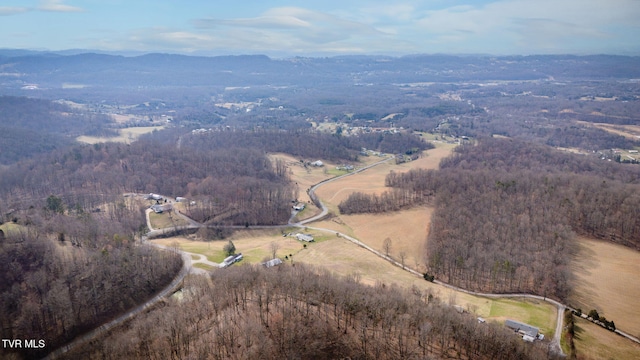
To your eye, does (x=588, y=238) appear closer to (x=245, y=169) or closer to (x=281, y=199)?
(x=281, y=199)

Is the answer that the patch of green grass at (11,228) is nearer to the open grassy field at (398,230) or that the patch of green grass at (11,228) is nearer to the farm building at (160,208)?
the farm building at (160,208)

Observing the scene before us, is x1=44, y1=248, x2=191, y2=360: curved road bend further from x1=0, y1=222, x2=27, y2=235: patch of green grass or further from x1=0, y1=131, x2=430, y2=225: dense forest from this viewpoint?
x1=0, y1=131, x2=430, y2=225: dense forest

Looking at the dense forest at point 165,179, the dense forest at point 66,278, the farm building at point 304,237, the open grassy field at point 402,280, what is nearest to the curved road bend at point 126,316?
the dense forest at point 66,278

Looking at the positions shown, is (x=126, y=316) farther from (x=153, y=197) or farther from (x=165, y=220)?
(x=153, y=197)

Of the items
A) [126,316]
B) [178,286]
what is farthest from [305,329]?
[178,286]

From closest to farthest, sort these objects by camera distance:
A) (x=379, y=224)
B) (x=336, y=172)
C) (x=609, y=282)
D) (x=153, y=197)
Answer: (x=609, y=282), (x=379, y=224), (x=153, y=197), (x=336, y=172)

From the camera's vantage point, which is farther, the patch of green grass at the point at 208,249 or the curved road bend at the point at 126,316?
the patch of green grass at the point at 208,249

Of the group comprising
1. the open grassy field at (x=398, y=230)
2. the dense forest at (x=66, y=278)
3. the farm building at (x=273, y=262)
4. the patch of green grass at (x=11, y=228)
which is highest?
the patch of green grass at (x=11, y=228)
